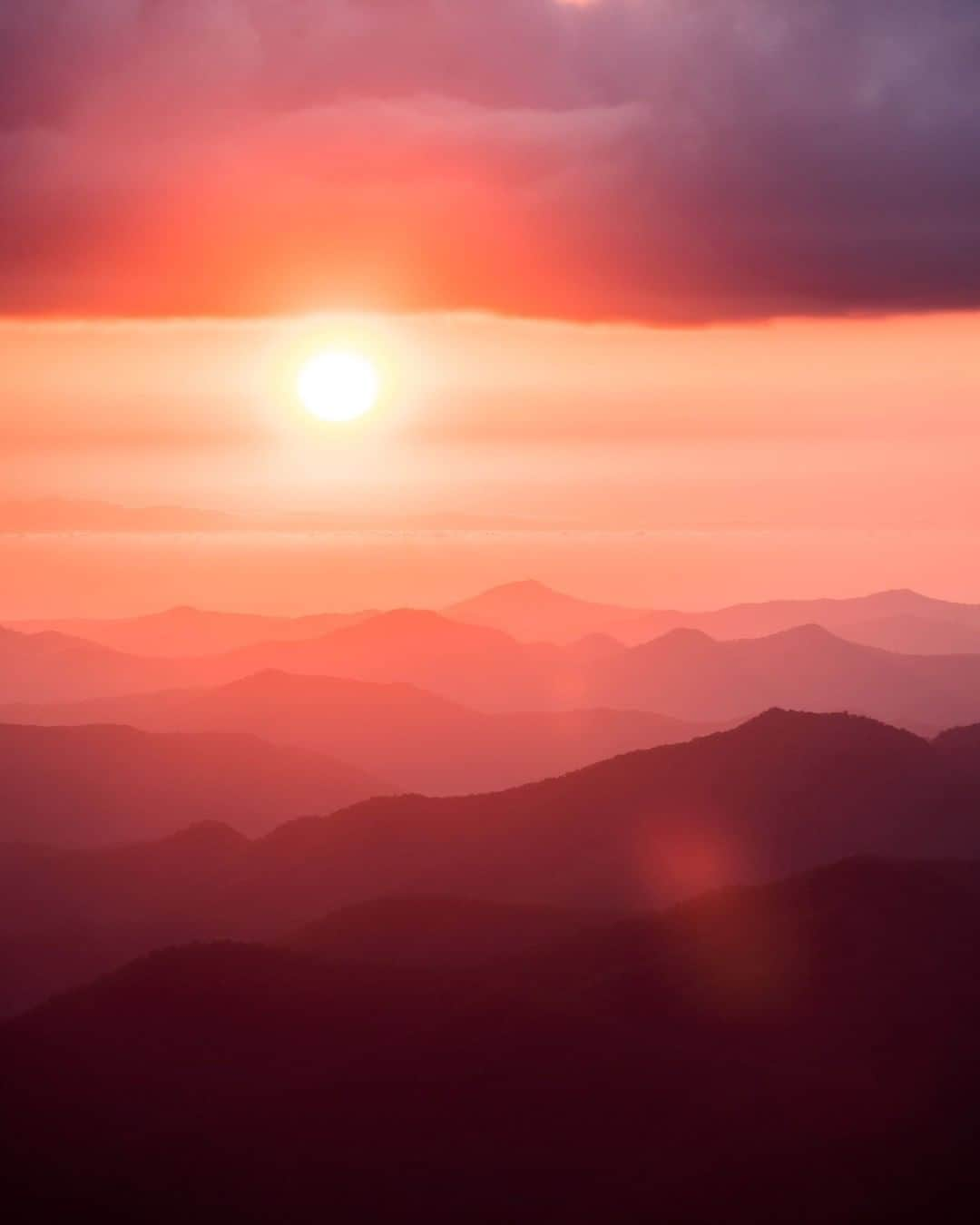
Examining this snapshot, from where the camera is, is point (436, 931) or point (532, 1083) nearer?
point (532, 1083)

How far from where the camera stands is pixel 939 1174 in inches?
3775

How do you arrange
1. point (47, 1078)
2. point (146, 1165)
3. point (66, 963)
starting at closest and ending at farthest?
point (146, 1165)
point (47, 1078)
point (66, 963)

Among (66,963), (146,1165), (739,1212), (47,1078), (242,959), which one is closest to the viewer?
(739,1212)

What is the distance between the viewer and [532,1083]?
10688 cm

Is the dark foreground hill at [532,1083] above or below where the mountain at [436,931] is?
below

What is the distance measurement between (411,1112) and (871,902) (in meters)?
49.1

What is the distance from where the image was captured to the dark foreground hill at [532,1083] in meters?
95.9

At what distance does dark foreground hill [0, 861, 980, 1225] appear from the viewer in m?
95.9

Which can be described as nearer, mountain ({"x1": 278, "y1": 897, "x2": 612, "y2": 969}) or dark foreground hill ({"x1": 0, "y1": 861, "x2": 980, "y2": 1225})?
dark foreground hill ({"x1": 0, "y1": 861, "x2": 980, "y2": 1225})

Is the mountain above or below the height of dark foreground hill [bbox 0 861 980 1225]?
above

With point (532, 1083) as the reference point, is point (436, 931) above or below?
above

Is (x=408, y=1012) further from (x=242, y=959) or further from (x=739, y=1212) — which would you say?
(x=739, y=1212)

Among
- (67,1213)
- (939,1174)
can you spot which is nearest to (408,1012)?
(67,1213)

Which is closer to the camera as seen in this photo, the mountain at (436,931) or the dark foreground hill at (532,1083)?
the dark foreground hill at (532,1083)
